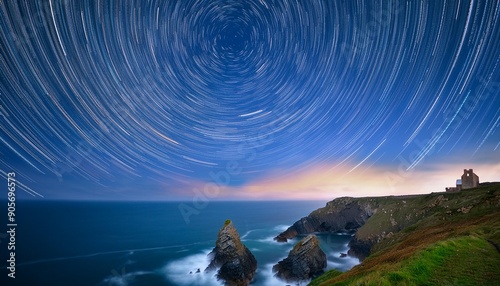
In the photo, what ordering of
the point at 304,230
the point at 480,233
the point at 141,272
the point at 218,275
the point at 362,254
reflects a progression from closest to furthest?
the point at 480,233 < the point at 218,275 < the point at 141,272 < the point at 362,254 < the point at 304,230

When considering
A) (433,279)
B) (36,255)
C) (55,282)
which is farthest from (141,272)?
(433,279)

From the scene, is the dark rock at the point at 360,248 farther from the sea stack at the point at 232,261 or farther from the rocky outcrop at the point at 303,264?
the sea stack at the point at 232,261

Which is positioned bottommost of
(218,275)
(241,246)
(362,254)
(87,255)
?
(362,254)

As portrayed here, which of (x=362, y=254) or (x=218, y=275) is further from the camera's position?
(x=362, y=254)

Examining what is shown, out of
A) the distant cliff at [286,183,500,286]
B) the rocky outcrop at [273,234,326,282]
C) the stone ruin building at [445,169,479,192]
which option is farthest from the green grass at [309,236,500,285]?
the stone ruin building at [445,169,479,192]

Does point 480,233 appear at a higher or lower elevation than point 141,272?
lower

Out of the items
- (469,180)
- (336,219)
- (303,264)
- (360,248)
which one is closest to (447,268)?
(303,264)

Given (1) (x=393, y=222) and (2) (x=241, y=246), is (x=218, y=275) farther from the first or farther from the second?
(1) (x=393, y=222)
